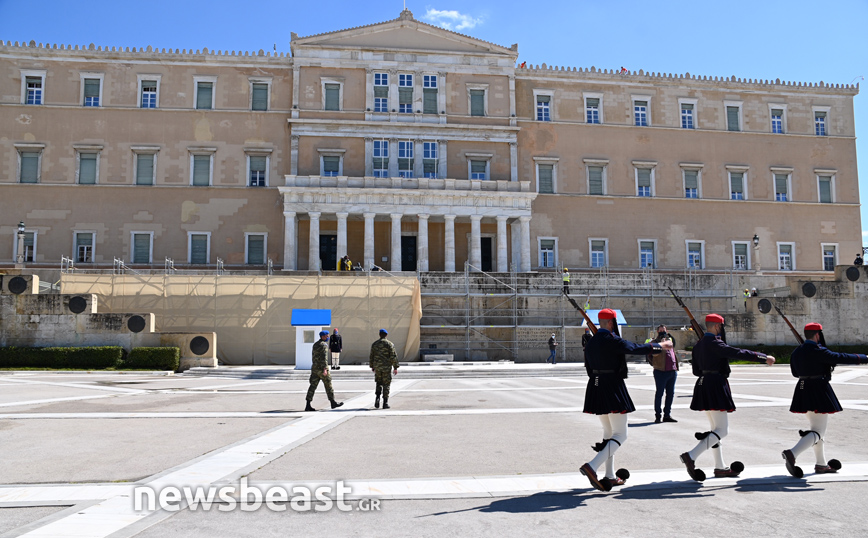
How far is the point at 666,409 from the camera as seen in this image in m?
12.9

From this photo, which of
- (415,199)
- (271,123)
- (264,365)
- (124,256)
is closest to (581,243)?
(415,199)

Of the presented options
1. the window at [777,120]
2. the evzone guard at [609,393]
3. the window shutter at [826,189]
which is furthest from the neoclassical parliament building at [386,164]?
the evzone guard at [609,393]

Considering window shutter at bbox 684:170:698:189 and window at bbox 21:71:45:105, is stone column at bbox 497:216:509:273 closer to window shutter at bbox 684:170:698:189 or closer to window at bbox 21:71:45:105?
window shutter at bbox 684:170:698:189

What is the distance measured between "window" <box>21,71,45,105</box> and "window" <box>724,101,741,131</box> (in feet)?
155

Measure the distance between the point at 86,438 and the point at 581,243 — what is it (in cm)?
3956

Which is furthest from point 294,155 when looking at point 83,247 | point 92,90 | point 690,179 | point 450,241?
point 690,179

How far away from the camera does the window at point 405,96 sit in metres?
45.5

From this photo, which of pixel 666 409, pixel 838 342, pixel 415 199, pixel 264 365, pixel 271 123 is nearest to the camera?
pixel 666 409

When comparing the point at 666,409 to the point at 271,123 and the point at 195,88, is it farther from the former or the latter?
the point at 195,88

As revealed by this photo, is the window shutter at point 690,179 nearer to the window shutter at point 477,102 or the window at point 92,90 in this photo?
the window shutter at point 477,102

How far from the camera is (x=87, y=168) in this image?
43.7 m

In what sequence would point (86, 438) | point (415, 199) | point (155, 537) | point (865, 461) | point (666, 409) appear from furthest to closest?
point (415, 199) < point (666, 409) < point (86, 438) < point (865, 461) < point (155, 537)

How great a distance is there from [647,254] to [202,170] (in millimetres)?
30643

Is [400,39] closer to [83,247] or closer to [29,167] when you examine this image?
[83,247]
